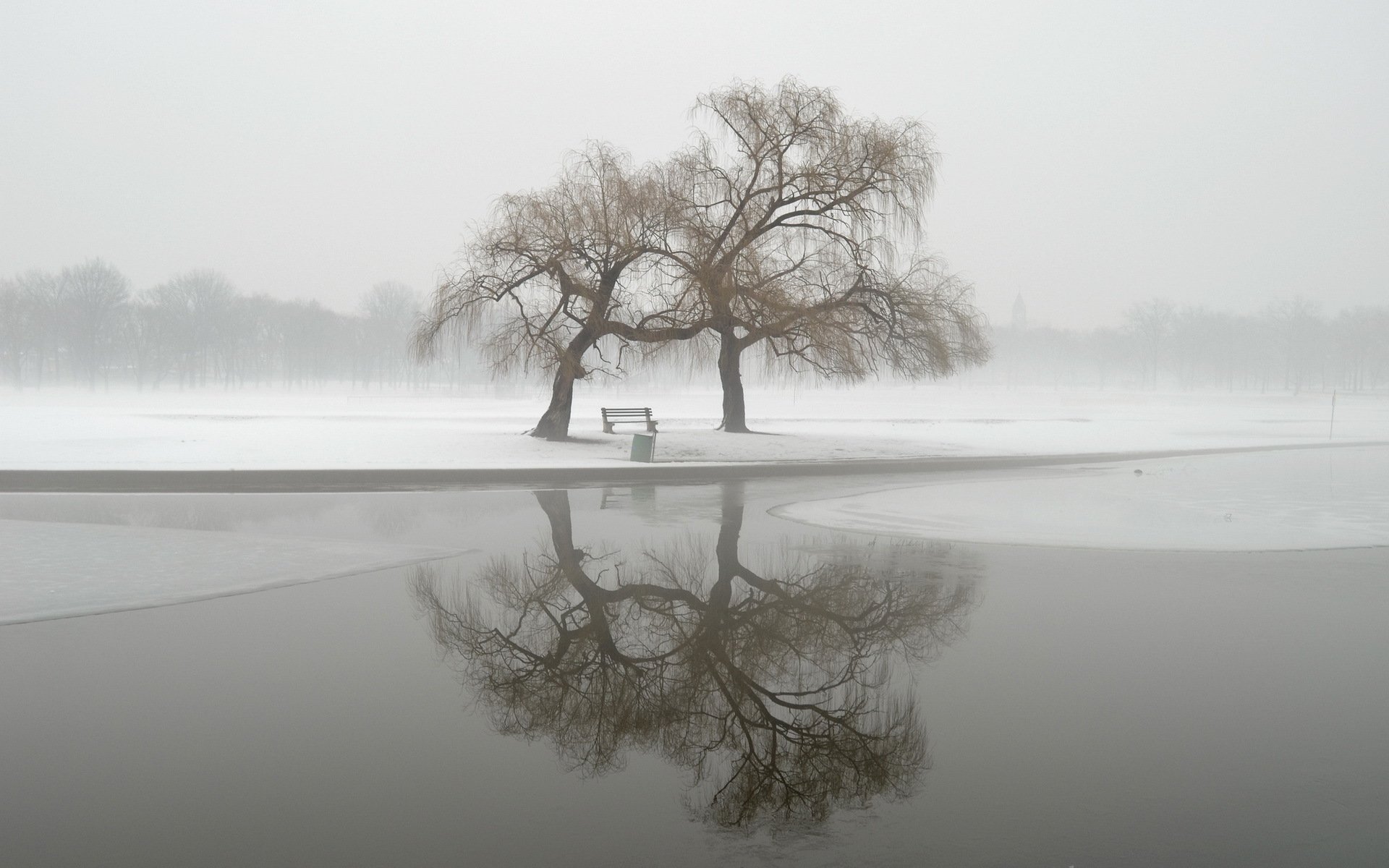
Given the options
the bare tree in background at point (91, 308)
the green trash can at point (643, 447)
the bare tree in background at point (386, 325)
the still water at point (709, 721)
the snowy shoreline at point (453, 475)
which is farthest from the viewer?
the bare tree in background at point (386, 325)

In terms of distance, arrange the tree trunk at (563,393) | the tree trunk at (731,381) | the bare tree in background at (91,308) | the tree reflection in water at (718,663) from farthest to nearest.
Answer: the bare tree in background at (91,308) → the tree trunk at (731,381) → the tree trunk at (563,393) → the tree reflection in water at (718,663)

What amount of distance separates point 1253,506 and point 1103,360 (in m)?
137

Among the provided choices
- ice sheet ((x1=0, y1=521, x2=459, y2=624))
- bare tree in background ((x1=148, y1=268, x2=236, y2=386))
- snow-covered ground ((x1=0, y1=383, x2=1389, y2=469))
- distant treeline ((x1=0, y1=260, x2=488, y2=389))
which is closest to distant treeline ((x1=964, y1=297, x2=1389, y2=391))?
snow-covered ground ((x1=0, y1=383, x2=1389, y2=469))

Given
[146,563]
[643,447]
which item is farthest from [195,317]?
[146,563]

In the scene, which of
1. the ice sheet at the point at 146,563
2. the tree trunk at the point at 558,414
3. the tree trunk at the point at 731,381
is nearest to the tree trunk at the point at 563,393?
the tree trunk at the point at 558,414

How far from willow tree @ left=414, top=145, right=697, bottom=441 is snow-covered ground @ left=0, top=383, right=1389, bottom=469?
2.52 meters

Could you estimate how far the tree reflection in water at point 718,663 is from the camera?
200 inches

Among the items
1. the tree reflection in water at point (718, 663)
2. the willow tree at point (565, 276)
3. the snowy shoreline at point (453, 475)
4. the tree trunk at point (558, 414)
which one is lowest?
the snowy shoreline at point (453, 475)

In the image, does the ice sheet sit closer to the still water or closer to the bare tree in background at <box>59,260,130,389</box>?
the still water

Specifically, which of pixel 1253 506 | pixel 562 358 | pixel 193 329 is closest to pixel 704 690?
pixel 1253 506

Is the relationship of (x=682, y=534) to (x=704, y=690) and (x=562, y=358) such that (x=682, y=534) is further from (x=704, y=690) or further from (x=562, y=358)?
(x=562, y=358)

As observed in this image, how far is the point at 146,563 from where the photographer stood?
35.3 ft

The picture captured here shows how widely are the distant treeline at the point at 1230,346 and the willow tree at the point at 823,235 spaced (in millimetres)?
86635

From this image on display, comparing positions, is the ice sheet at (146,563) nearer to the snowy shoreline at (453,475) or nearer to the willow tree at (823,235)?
the snowy shoreline at (453,475)
